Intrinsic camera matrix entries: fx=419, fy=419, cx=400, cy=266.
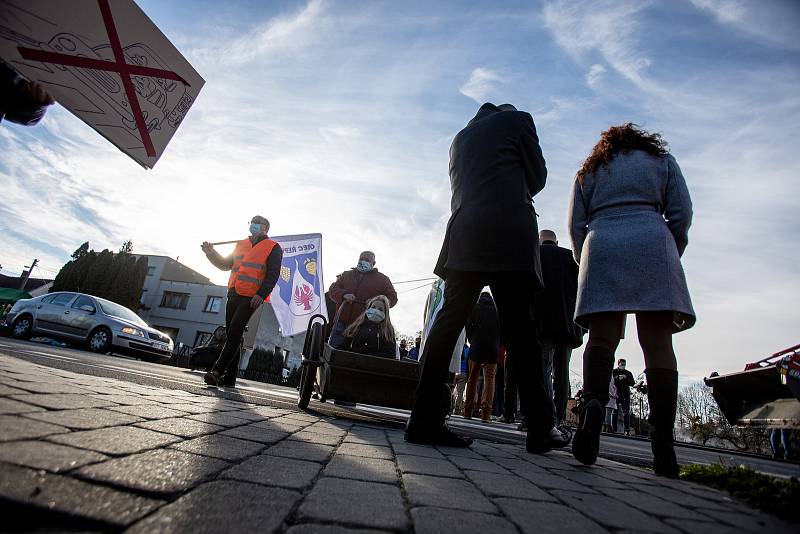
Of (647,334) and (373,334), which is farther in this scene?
(373,334)

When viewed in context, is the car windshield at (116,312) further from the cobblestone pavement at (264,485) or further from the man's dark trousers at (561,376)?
the man's dark trousers at (561,376)

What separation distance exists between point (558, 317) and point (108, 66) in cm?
449

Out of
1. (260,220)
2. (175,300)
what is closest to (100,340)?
(260,220)

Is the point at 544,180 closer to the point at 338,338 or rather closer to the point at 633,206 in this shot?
the point at 633,206

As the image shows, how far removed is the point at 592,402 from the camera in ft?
7.61

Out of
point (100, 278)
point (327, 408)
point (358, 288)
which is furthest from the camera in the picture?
point (100, 278)

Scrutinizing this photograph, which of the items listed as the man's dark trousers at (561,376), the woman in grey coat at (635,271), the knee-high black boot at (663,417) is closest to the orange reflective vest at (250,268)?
the man's dark trousers at (561,376)

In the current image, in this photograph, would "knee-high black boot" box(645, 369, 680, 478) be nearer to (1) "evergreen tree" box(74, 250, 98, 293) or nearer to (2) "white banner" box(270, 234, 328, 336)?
(2) "white banner" box(270, 234, 328, 336)

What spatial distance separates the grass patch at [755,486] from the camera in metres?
1.45

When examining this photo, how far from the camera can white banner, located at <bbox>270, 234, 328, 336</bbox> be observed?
35.2 ft

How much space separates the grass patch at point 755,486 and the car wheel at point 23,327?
15.4 metres

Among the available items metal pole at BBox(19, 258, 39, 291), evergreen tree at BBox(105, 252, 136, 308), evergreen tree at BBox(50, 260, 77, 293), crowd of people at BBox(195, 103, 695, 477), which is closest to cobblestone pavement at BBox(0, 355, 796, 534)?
crowd of people at BBox(195, 103, 695, 477)

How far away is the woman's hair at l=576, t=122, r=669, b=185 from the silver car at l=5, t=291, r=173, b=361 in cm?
1267

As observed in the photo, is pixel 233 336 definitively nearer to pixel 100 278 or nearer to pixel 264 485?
pixel 264 485
